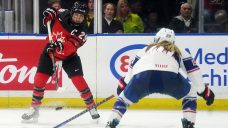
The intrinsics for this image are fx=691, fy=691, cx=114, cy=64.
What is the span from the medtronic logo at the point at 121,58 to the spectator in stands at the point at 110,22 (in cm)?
27

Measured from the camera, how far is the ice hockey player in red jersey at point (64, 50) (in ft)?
22.0

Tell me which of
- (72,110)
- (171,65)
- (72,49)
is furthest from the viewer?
(72,110)

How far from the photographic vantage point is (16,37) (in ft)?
25.9

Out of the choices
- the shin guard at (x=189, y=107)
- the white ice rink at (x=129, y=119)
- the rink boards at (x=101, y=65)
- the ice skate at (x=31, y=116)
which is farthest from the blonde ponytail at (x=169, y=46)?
the rink boards at (x=101, y=65)

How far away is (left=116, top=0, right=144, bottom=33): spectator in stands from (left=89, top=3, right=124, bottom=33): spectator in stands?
0.20 feet

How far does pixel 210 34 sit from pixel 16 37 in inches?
86.6

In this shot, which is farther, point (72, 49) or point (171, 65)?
point (72, 49)

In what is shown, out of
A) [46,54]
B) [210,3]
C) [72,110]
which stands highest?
[210,3]

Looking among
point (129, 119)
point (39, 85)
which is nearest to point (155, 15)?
point (129, 119)

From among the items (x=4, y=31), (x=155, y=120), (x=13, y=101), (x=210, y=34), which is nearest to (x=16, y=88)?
(x=13, y=101)

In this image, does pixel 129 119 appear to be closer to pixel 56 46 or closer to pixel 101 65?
pixel 101 65

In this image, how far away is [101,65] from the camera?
7824 millimetres

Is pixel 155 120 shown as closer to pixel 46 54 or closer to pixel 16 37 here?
pixel 46 54

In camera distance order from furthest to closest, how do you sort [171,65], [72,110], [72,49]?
[72,110], [72,49], [171,65]
